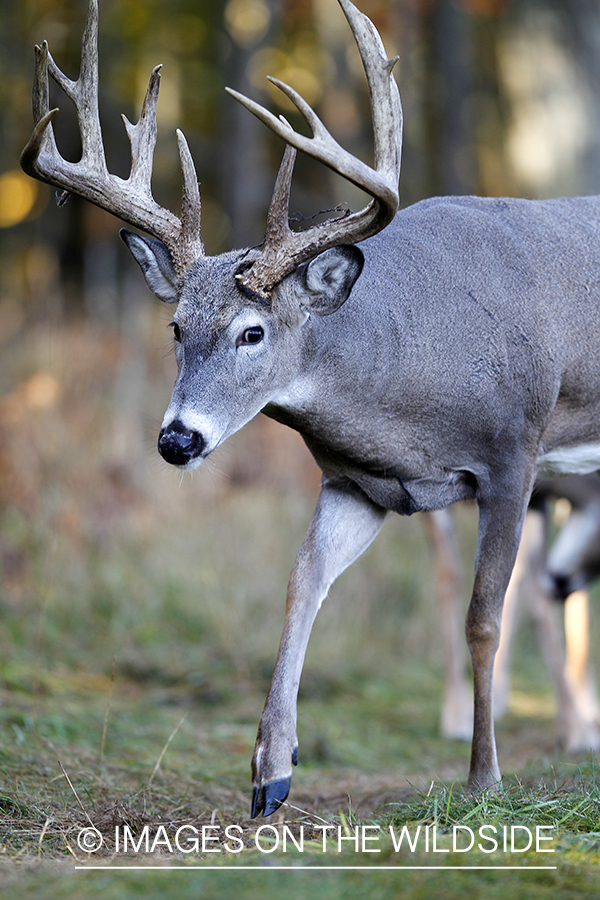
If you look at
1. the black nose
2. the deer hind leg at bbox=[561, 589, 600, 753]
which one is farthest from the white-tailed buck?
the deer hind leg at bbox=[561, 589, 600, 753]

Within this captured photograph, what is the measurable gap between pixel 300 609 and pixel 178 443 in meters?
1.05

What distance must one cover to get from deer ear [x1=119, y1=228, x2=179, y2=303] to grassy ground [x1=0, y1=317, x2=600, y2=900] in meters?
0.77

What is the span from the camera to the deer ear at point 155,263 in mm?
4582

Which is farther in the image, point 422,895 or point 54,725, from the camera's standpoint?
point 54,725

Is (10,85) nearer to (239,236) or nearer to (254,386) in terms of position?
(239,236)

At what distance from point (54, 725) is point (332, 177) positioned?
14994 millimetres

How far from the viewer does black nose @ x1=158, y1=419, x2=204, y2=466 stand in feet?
13.0

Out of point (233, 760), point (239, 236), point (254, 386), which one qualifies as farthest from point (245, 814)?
point (239, 236)

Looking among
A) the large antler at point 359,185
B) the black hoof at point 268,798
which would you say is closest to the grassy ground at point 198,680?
the black hoof at point 268,798

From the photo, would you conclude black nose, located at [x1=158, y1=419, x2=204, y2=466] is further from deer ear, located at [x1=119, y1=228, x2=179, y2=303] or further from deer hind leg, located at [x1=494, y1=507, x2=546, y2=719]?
deer hind leg, located at [x1=494, y1=507, x2=546, y2=719]

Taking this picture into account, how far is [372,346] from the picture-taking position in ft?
14.8

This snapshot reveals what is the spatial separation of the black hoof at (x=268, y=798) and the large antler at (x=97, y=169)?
2.04 m

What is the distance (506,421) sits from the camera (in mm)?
4590

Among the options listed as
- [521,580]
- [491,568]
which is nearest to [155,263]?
[491,568]
